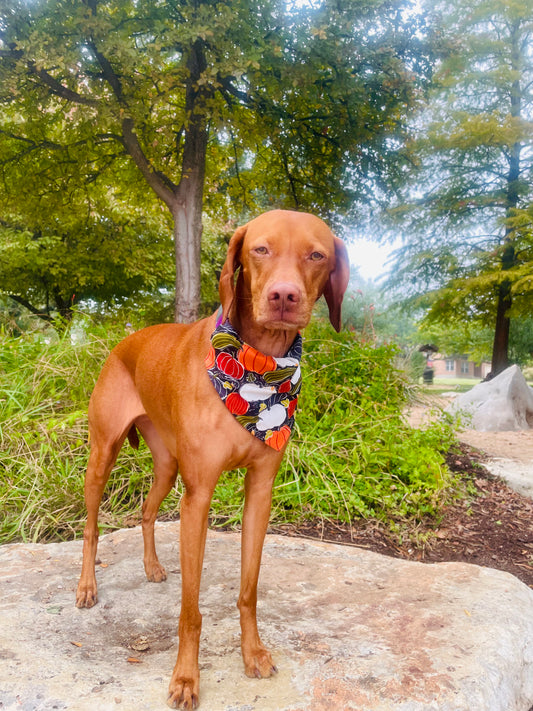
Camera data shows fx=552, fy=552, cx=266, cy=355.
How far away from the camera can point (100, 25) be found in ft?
15.5

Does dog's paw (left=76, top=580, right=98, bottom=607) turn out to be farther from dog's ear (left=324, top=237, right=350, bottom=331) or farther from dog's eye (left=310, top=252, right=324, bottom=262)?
dog's eye (left=310, top=252, right=324, bottom=262)

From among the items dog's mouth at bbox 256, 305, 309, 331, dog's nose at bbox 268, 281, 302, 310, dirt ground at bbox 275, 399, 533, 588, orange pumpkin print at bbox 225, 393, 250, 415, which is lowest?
dirt ground at bbox 275, 399, 533, 588

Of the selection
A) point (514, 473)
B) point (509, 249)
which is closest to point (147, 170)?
point (514, 473)

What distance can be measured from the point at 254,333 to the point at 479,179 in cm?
1400

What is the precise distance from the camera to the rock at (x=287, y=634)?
1829 mm

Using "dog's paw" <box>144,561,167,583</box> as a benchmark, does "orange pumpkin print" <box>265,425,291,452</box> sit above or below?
above

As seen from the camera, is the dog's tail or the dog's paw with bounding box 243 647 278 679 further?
the dog's tail

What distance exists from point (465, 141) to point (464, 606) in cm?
1258

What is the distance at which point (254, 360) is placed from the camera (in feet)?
6.50

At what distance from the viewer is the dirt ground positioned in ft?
12.6

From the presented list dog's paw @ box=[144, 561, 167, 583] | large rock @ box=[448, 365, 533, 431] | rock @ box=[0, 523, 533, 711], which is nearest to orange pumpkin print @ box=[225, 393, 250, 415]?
rock @ box=[0, 523, 533, 711]

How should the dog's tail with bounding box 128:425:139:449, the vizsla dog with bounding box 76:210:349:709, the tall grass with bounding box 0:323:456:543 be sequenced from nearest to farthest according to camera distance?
the vizsla dog with bounding box 76:210:349:709 → the dog's tail with bounding box 128:425:139:449 → the tall grass with bounding box 0:323:456:543

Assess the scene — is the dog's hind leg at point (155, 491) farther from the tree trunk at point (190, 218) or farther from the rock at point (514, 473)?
the rock at point (514, 473)

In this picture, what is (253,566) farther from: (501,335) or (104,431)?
(501,335)
